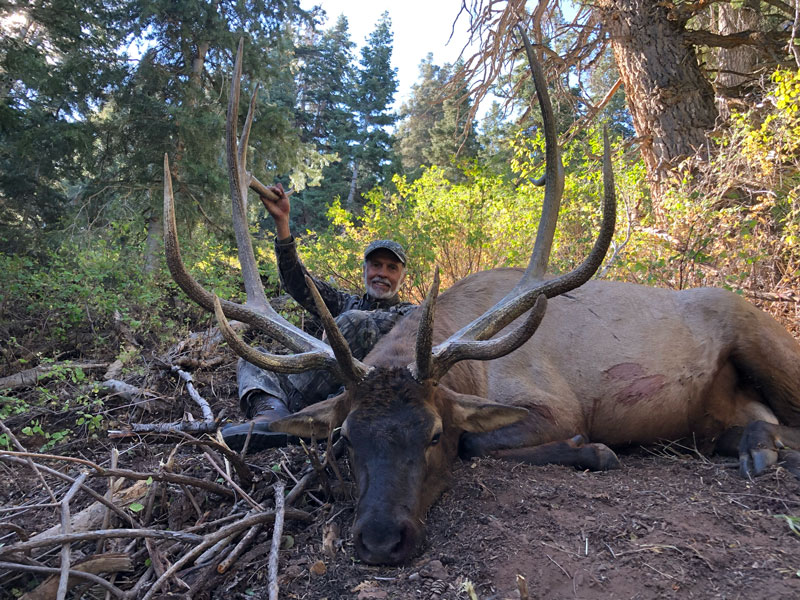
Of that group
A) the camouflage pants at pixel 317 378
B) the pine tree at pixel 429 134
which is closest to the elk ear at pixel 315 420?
the camouflage pants at pixel 317 378

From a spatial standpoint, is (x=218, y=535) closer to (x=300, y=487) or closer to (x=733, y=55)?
(x=300, y=487)

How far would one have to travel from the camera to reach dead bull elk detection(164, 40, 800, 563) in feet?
9.04

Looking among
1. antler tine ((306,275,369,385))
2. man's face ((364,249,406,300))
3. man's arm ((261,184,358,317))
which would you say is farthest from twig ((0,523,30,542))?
man's face ((364,249,406,300))

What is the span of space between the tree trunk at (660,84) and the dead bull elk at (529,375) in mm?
3855

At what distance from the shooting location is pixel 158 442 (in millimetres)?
4211

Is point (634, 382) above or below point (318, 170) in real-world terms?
below

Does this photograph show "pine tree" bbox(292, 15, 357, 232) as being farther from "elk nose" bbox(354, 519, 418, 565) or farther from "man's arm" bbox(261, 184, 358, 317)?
"elk nose" bbox(354, 519, 418, 565)

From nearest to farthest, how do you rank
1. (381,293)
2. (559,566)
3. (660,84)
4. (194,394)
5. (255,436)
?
(559,566), (255,436), (194,394), (381,293), (660,84)

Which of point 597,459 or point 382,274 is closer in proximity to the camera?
point 597,459

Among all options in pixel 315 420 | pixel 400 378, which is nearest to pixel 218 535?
pixel 315 420

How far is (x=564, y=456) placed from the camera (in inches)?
132

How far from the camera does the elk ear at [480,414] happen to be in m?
3.07

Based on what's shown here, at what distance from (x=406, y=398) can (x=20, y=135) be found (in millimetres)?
10838

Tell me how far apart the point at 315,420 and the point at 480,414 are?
103 cm
